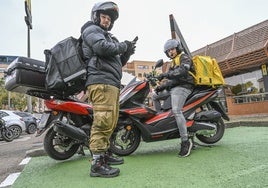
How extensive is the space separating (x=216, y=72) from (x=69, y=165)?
2534 millimetres

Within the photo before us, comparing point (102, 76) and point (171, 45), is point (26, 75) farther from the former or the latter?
point (171, 45)

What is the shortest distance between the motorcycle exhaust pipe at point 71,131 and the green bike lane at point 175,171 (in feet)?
1.16

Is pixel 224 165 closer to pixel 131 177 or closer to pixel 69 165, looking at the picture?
pixel 131 177

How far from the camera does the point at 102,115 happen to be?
9.52 ft

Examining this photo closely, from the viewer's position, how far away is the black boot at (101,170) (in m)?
2.81

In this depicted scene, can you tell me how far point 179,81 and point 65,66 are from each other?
68.2 inches

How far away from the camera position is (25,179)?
311 centimetres

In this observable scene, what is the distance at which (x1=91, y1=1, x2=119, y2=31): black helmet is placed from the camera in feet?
10.2

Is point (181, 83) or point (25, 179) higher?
point (181, 83)

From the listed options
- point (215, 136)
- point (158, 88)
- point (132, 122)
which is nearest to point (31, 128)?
point (158, 88)

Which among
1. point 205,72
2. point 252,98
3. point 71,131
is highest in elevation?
point 205,72

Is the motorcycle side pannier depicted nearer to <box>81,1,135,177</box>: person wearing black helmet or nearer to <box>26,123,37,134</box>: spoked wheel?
<box>81,1,135,177</box>: person wearing black helmet

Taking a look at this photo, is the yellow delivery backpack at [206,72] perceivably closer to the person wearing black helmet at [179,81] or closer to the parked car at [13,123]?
the person wearing black helmet at [179,81]

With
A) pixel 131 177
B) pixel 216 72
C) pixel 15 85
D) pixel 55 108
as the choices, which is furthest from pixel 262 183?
pixel 15 85
